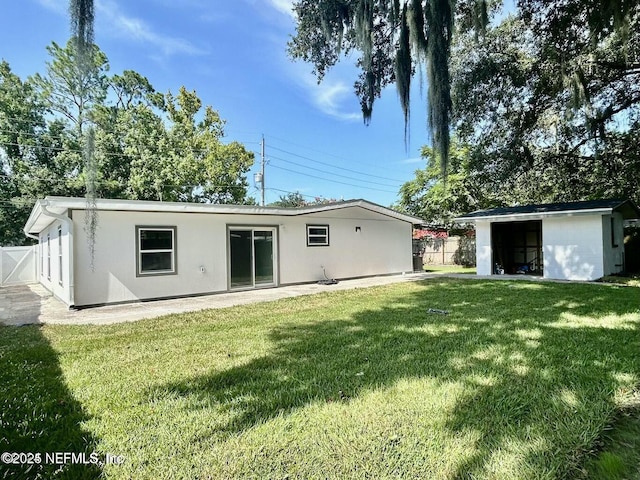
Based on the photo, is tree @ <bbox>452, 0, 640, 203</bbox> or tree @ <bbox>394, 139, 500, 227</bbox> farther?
tree @ <bbox>394, 139, 500, 227</bbox>

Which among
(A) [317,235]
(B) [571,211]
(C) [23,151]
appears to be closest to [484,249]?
(B) [571,211]

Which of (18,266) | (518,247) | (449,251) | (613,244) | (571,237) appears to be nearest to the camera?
(571,237)

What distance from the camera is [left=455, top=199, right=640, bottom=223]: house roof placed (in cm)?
979

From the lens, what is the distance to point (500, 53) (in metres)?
8.79

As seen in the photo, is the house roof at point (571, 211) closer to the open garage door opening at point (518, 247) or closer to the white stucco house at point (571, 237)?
the white stucco house at point (571, 237)

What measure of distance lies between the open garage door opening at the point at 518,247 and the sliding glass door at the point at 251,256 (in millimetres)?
8119

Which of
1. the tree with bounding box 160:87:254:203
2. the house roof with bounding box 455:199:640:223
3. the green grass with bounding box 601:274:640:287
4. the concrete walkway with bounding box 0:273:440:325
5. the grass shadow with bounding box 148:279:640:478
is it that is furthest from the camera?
the tree with bounding box 160:87:254:203

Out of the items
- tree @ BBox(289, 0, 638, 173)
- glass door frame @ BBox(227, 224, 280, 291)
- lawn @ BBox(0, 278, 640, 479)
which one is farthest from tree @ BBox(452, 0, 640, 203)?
glass door frame @ BBox(227, 224, 280, 291)

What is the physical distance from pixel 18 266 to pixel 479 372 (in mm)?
16444

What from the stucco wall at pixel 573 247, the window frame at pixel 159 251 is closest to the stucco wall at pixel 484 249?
the stucco wall at pixel 573 247

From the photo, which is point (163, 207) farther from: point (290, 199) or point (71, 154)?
point (290, 199)

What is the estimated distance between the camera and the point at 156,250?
836 cm

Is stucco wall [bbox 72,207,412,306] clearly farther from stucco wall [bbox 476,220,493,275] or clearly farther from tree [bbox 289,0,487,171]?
tree [bbox 289,0,487,171]

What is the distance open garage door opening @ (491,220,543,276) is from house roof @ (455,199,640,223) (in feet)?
3.81
